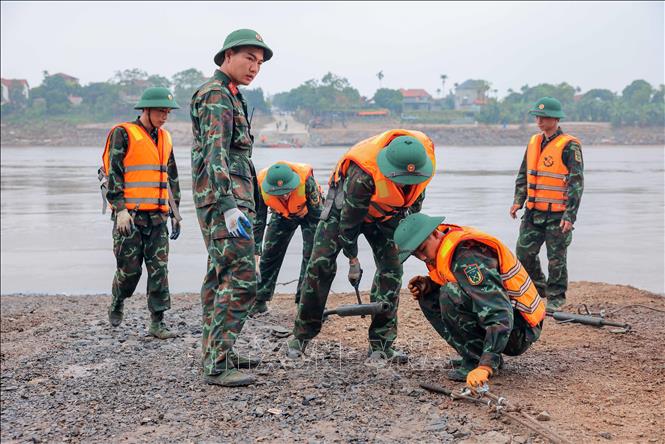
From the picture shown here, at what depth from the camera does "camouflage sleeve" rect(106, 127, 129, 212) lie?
6.11 metres

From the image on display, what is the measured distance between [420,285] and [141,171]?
2770mm

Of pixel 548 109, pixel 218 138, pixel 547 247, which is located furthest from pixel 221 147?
pixel 547 247

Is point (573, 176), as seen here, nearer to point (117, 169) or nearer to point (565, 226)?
point (565, 226)

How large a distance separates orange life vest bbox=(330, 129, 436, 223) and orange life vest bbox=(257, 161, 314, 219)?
1.84m

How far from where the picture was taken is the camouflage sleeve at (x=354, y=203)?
16.1 feet

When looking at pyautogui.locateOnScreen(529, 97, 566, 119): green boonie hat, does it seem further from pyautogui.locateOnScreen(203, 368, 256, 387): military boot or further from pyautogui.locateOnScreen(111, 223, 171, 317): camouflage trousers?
pyautogui.locateOnScreen(203, 368, 256, 387): military boot

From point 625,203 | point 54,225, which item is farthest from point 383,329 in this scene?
point 625,203

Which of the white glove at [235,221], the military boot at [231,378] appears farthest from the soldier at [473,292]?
the military boot at [231,378]

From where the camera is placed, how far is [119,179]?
6.16 meters

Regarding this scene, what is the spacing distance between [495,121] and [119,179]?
88.4 m

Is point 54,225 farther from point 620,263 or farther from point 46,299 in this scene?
point 620,263

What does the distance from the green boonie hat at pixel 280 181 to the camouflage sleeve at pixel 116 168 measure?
1.35m

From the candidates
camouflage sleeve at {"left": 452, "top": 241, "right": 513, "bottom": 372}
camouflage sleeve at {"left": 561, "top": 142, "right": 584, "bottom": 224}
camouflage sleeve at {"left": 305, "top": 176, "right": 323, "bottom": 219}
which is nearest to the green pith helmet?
camouflage sleeve at {"left": 452, "top": 241, "right": 513, "bottom": 372}

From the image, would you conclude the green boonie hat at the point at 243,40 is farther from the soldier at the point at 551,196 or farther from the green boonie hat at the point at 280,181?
the soldier at the point at 551,196
